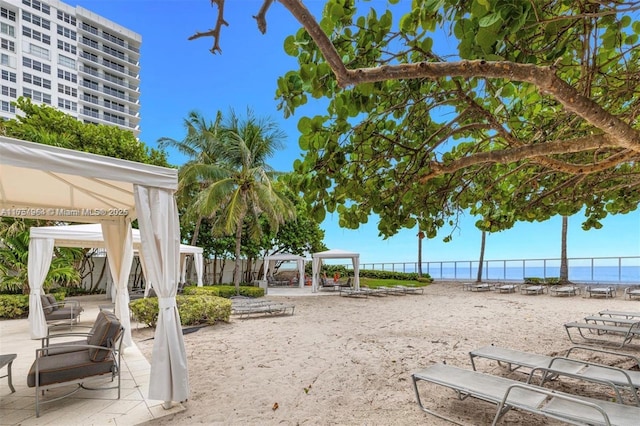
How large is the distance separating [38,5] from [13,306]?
177 ft

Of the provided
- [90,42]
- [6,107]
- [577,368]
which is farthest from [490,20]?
[90,42]

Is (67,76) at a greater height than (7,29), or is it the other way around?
(7,29)

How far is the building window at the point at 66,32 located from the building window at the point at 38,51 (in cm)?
443

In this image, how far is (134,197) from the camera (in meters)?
4.16

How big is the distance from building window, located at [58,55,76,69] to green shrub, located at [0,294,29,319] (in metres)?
50.6

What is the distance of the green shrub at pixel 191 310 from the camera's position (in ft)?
28.8

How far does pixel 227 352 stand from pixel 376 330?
12.6 feet

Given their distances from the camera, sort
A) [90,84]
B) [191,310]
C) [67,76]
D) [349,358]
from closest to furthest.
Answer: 1. [349,358]
2. [191,310]
3. [67,76]
4. [90,84]

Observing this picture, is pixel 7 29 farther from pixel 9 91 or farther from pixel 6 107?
pixel 6 107

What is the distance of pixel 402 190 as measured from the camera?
391 cm

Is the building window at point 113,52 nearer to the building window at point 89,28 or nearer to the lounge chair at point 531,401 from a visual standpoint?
the building window at point 89,28

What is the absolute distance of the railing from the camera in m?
17.7

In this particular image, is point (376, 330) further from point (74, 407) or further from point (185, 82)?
point (185, 82)

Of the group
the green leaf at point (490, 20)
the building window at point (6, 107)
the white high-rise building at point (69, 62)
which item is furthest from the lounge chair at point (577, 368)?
the building window at point (6, 107)
